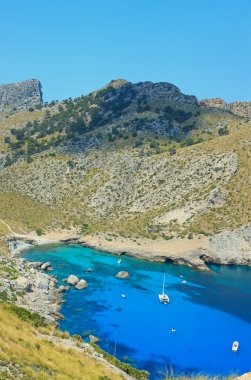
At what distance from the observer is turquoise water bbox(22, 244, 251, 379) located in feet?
197

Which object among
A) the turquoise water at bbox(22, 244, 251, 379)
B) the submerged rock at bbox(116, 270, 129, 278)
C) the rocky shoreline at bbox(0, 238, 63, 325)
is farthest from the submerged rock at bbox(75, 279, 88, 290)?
the submerged rock at bbox(116, 270, 129, 278)

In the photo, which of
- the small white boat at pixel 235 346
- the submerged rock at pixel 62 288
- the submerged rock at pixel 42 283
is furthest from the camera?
the submerged rock at pixel 62 288

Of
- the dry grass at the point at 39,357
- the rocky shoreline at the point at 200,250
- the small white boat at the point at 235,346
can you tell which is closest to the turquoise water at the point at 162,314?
the small white boat at the point at 235,346

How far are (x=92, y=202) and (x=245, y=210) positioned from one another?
53792mm

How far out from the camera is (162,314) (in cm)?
7500

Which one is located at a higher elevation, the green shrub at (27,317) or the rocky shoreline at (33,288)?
the green shrub at (27,317)

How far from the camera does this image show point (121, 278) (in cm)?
9556

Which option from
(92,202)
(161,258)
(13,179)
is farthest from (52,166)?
(161,258)

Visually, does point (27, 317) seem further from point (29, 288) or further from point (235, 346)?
point (235, 346)

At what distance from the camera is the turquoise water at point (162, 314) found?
197 feet

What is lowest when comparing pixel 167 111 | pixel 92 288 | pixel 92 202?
pixel 92 288

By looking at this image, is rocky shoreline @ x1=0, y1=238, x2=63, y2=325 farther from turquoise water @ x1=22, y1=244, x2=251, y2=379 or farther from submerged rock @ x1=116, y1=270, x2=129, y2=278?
submerged rock @ x1=116, y1=270, x2=129, y2=278

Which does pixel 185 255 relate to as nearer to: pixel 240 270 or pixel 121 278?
pixel 240 270

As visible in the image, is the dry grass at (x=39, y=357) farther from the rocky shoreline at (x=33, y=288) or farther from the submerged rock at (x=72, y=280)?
the submerged rock at (x=72, y=280)
